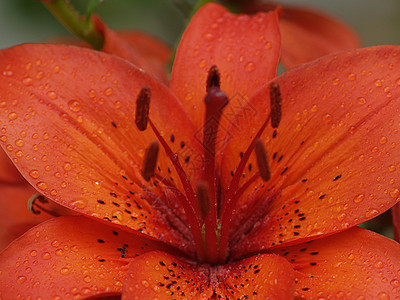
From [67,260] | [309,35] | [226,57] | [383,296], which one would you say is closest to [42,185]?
[67,260]

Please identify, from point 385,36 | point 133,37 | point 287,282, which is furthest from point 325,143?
point 385,36

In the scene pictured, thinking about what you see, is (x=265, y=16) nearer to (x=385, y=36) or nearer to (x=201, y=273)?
(x=201, y=273)

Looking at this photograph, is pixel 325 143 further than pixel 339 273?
Yes

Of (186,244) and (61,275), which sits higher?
(61,275)

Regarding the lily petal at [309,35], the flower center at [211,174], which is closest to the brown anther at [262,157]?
the flower center at [211,174]

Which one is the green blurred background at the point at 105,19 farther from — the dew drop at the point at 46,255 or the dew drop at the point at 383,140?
the dew drop at the point at 46,255
